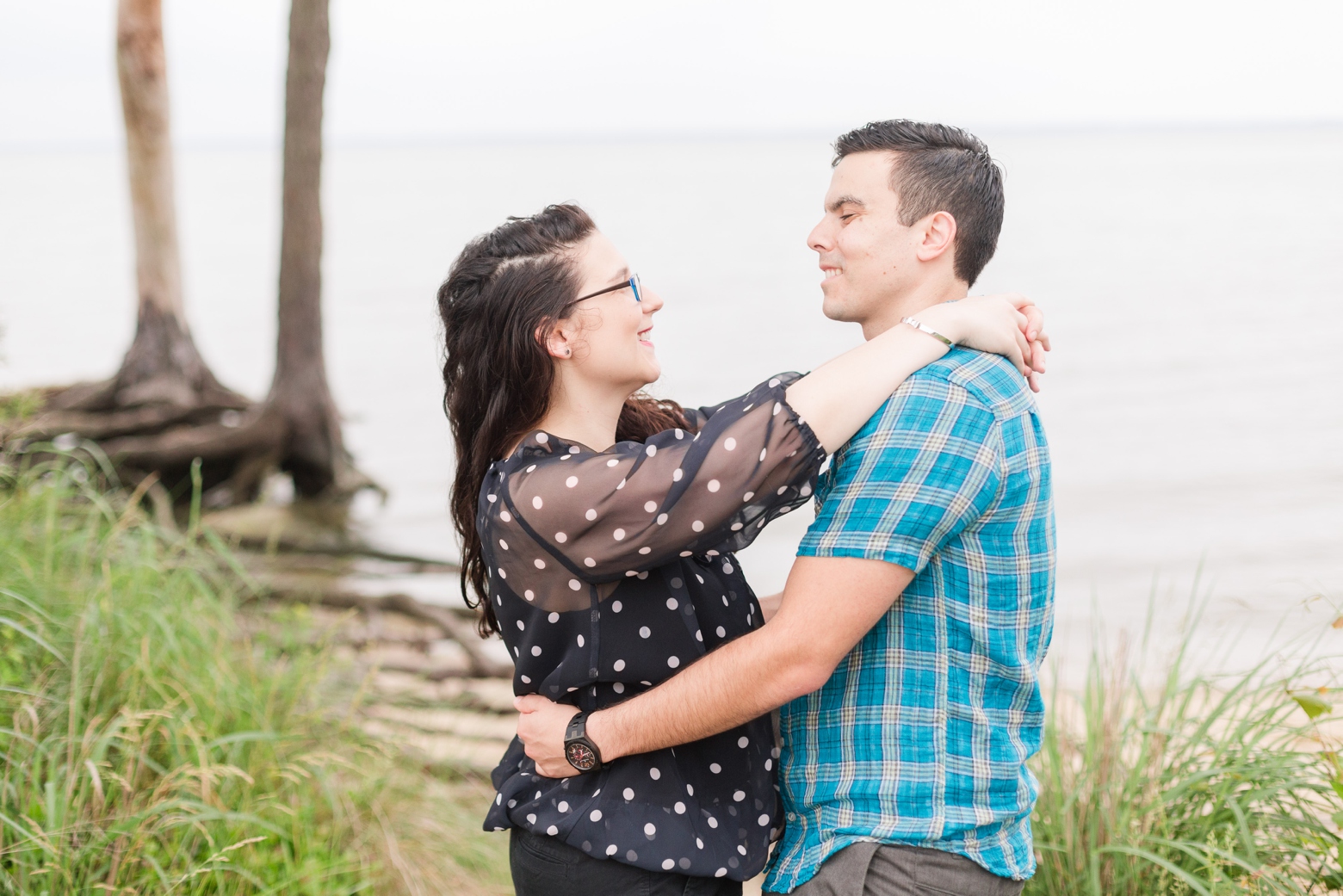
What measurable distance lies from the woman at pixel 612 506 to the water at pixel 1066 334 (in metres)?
1.42

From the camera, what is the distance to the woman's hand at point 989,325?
1.87 metres

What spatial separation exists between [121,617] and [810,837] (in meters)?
2.43

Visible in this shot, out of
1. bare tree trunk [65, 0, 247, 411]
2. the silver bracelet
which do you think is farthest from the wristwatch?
bare tree trunk [65, 0, 247, 411]

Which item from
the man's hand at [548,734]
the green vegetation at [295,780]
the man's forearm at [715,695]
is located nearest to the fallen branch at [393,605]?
the green vegetation at [295,780]

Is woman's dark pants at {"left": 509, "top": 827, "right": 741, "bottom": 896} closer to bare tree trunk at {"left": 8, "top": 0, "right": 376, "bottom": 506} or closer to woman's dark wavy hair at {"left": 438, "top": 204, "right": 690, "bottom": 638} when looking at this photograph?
woman's dark wavy hair at {"left": 438, "top": 204, "right": 690, "bottom": 638}

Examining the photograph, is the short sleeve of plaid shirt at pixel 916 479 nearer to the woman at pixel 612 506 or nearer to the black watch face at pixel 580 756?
the woman at pixel 612 506

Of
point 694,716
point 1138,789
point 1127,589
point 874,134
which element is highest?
point 874,134

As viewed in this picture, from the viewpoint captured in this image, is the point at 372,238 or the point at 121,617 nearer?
the point at 121,617

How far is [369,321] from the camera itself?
24062 millimetres

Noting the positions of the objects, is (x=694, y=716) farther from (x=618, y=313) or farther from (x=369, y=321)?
(x=369, y=321)

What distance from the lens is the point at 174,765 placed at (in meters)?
3.03

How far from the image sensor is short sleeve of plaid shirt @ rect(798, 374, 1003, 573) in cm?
173

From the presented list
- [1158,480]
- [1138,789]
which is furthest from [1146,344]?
[1138,789]

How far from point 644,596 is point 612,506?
0.24 meters
